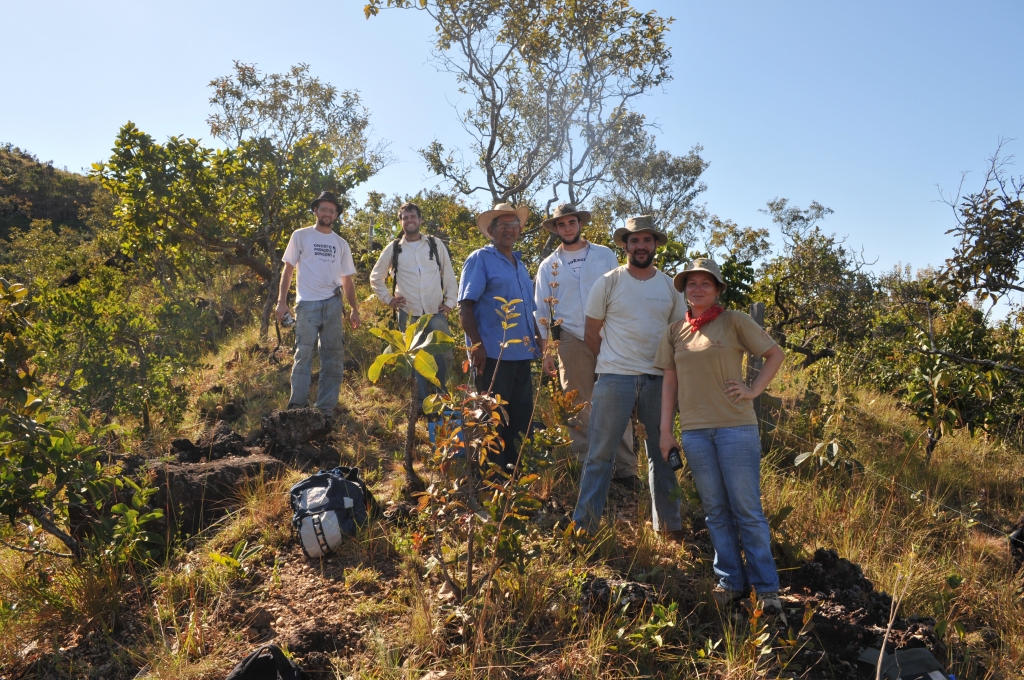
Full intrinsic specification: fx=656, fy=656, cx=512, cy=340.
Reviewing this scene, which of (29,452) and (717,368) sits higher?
(717,368)

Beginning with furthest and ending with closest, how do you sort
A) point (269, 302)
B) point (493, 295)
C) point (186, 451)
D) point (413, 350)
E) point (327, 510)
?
point (269, 302) → point (186, 451) → point (493, 295) → point (327, 510) → point (413, 350)

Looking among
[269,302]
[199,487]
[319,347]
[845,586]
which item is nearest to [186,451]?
[199,487]

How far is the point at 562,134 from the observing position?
12.0 m

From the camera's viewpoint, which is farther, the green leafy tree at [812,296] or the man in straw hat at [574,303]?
the green leafy tree at [812,296]

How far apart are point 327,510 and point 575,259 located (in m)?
2.34

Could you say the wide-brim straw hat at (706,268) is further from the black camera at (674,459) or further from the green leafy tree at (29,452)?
the green leafy tree at (29,452)

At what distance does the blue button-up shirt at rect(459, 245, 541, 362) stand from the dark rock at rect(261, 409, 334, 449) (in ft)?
5.46

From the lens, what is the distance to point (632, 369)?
3.73 m

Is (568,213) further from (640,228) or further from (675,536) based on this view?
(675,536)

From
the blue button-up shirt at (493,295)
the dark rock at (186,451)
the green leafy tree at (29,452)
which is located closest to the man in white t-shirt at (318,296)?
the dark rock at (186,451)

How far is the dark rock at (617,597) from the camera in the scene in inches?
119

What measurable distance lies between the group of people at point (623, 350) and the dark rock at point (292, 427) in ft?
1.74

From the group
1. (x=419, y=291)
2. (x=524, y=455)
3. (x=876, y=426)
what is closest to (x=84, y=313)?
(x=419, y=291)

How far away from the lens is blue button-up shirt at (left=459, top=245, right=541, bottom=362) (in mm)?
4293
